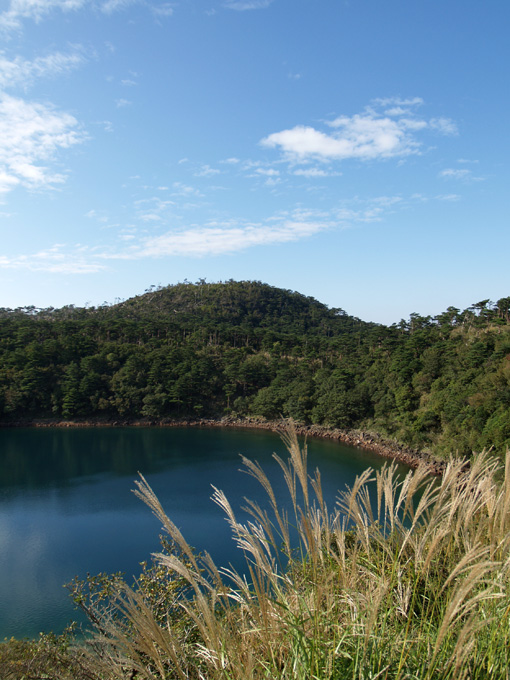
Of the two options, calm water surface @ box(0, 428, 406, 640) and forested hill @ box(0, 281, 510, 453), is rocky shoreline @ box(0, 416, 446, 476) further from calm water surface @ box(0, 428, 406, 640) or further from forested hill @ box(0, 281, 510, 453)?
calm water surface @ box(0, 428, 406, 640)

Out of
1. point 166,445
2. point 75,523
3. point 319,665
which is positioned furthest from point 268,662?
point 166,445

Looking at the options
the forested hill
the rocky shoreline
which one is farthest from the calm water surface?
the forested hill

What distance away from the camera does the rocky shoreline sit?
18.6 m

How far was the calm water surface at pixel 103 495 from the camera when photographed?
30.6ft

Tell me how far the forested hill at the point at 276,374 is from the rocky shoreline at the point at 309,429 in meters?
0.50

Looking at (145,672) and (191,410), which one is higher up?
(145,672)

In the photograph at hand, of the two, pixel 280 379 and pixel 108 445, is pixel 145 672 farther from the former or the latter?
pixel 280 379

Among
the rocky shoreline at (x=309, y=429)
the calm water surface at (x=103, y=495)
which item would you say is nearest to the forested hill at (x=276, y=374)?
the rocky shoreline at (x=309, y=429)

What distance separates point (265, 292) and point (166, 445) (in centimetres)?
3168

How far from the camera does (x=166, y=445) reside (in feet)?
72.9

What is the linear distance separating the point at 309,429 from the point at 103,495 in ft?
41.1

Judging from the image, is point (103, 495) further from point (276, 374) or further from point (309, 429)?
point (276, 374)

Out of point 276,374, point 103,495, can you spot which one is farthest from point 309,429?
point 103,495

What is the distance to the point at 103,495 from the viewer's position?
49.1ft
